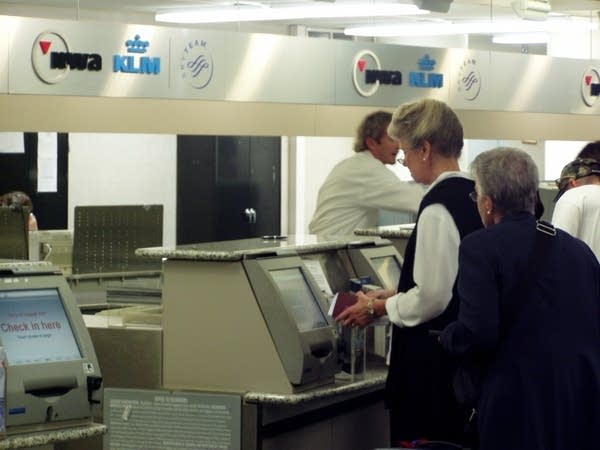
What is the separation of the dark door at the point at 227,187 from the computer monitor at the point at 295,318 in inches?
339

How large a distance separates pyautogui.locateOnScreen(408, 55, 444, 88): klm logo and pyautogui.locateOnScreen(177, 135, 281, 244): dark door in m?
3.95

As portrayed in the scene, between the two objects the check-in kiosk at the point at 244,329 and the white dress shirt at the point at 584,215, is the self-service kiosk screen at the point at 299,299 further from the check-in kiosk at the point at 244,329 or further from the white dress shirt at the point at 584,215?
the white dress shirt at the point at 584,215

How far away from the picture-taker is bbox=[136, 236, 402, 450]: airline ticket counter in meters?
3.64

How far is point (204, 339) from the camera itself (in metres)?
3.74

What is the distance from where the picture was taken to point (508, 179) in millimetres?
3045

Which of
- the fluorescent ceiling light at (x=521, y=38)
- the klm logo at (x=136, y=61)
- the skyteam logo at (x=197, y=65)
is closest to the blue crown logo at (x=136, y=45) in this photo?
the klm logo at (x=136, y=61)

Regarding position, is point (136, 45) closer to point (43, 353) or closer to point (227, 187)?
A: point (43, 353)

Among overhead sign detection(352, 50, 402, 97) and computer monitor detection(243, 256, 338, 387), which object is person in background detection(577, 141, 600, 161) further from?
overhead sign detection(352, 50, 402, 97)

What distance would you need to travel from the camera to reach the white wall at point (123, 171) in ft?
37.4

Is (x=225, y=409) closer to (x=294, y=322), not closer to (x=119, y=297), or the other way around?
(x=294, y=322)

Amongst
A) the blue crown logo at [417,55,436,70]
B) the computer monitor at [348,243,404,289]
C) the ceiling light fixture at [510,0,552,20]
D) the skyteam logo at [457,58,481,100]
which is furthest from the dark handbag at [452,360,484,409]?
the skyteam logo at [457,58,481,100]

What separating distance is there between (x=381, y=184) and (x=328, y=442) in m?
1.45

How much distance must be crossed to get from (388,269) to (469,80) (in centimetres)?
518

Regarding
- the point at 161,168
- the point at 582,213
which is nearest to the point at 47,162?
the point at 161,168
